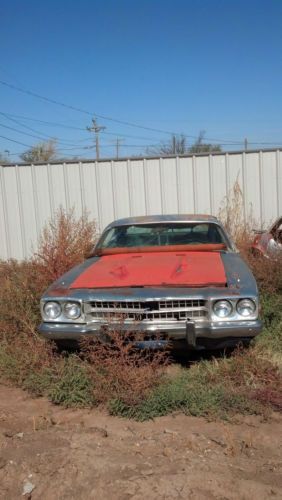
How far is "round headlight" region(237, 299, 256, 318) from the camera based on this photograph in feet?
13.6

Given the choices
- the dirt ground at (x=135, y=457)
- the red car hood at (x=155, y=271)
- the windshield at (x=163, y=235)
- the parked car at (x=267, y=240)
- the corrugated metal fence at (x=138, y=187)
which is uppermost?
the corrugated metal fence at (x=138, y=187)

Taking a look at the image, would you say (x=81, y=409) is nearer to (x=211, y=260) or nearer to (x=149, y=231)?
(x=211, y=260)

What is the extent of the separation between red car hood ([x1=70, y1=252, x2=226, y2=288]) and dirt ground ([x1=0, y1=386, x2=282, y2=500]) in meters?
1.16

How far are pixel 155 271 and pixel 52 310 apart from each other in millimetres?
1058

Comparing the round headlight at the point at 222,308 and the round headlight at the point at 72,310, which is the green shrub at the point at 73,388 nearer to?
the round headlight at the point at 72,310

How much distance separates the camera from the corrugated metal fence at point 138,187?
32.8ft

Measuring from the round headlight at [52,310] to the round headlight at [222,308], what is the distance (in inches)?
54.2

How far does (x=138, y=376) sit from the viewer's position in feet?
12.9

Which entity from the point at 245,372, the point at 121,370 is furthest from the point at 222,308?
the point at 121,370

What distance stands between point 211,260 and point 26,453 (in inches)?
108

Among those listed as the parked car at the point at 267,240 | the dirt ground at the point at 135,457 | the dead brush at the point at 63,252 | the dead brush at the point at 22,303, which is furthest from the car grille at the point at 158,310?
the parked car at the point at 267,240

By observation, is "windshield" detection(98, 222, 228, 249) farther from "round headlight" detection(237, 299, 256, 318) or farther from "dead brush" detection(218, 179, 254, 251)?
"dead brush" detection(218, 179, 254, 251)

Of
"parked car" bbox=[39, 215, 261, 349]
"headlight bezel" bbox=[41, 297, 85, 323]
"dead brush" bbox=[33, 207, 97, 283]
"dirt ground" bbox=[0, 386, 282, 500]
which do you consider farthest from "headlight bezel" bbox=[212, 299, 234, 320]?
"dead brush" bbox=[33, 207, 97, 283]

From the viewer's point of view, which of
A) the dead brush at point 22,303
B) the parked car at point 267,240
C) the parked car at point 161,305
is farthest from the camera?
the parked car at point 267,240
